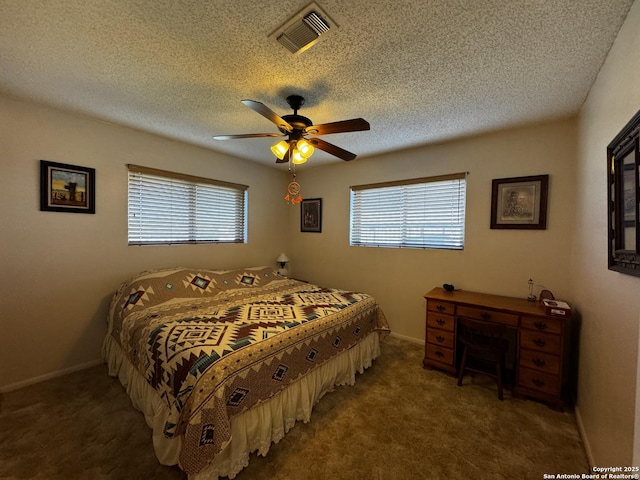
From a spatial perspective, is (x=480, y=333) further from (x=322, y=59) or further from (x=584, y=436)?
(x=322, y=59)

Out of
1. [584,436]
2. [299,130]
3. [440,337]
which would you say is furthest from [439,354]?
[299,130]

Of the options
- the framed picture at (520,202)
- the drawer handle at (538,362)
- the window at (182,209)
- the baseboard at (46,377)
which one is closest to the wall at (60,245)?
the baseboard at (46,377)

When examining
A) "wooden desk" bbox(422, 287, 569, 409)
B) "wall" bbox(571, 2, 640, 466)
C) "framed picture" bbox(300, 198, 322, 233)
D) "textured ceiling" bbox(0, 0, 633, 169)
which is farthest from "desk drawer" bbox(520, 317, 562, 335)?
"framed picture" bbox(300, 198, 322, 233)

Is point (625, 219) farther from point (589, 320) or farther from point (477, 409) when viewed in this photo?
point (477, 409)

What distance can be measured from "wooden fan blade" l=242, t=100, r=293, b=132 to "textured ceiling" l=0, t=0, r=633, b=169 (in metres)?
0.30

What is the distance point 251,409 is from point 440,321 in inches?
75.9

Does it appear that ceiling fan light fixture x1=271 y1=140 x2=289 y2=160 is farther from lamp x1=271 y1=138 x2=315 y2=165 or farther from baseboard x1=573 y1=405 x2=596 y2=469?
baseboard x1=573 y1=405 x2=596 y2=469

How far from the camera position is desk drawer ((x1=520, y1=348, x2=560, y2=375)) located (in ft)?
6.72

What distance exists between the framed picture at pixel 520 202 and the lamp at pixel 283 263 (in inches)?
116

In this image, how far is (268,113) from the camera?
5.59ft

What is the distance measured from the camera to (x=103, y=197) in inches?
104

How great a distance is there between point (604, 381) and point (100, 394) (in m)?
3.55

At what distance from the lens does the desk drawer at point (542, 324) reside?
2.05 m

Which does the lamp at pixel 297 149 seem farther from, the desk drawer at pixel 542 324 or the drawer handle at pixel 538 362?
the drawer handle at pixel 538 362
